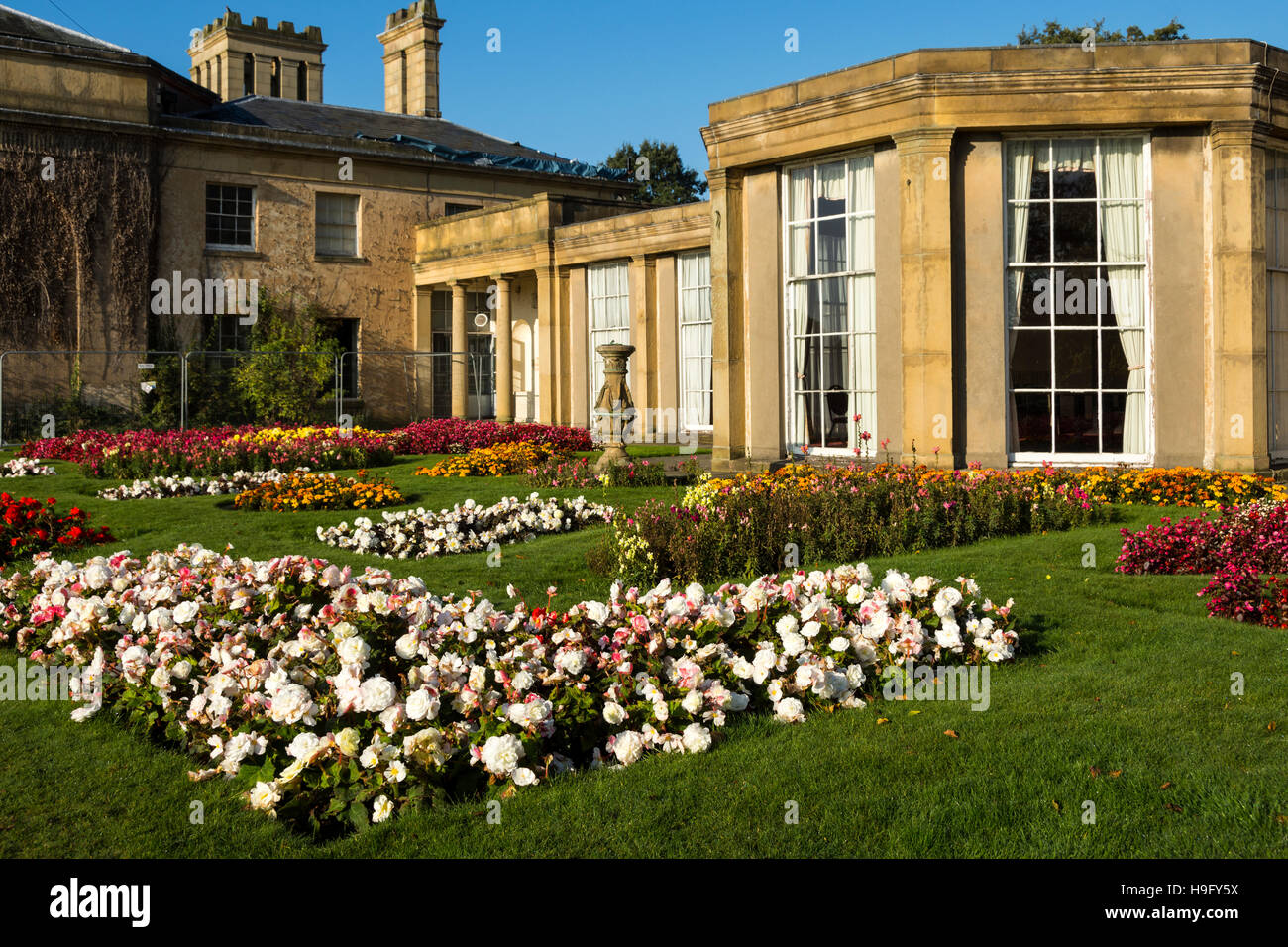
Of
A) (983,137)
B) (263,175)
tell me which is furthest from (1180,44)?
(263,175)

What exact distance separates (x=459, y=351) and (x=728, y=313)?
52.5ft

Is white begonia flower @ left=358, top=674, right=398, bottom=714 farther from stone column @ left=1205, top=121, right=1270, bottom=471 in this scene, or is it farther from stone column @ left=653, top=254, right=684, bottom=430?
stone column @ left=653, top=254, right=684, bottom=430

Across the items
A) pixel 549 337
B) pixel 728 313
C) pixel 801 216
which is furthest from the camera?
pixel 549 337

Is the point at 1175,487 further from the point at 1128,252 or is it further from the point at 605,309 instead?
the point at 605,309

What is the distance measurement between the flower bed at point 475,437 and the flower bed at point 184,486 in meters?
5.59

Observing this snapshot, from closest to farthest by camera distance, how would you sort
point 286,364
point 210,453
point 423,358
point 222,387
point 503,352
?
point 210,453 < point 222,387 < point 503,352 < point 286,364 < point 423,358

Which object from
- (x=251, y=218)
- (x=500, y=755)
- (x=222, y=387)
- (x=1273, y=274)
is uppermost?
(x=251, y=218)

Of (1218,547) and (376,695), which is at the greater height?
(1218,547)

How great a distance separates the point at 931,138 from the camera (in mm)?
12883

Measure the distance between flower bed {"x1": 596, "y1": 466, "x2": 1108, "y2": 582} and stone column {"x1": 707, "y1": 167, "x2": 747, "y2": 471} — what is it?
13.1ft

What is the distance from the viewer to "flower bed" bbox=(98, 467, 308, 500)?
15.0m

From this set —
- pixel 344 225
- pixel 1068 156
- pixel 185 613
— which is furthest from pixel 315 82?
pixel 185 613

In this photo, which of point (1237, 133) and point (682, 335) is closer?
point (1237, 133)
